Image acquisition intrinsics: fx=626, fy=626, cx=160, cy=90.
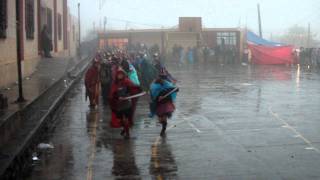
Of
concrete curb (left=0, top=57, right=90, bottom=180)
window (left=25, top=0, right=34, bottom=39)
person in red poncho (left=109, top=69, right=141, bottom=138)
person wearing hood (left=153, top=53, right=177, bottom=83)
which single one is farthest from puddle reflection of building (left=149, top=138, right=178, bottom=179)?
window (left=25, top=0, right=34, bottom=39)

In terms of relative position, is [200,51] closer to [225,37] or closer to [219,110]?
[225,37]

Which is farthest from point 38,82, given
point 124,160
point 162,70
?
point 124,160

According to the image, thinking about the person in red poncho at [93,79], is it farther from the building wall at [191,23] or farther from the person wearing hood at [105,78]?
the building wall at [191,23]

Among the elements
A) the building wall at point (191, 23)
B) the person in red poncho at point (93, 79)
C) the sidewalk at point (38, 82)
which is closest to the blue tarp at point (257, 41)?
the building wall at point (191, 23)

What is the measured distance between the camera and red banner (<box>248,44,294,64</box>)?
45031 mm

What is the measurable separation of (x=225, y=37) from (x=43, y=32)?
2108 centimetres

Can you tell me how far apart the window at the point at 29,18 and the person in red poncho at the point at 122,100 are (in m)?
14.8

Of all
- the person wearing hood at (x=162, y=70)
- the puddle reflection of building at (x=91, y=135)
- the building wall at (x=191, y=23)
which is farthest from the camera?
the building wall at (x=191, y=23)

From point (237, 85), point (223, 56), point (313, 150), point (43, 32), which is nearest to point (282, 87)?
point (237, 85)

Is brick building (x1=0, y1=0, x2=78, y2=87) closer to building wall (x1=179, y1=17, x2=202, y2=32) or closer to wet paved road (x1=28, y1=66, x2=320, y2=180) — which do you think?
wet paved road (x1=28, y1=66, x2=320, y2=180)

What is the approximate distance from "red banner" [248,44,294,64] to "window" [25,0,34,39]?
73.5ft

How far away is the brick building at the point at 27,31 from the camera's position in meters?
19.2

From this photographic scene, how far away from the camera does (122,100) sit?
38.8ft

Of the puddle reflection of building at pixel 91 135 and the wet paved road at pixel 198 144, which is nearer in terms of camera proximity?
the wet paved road at pixel 198 144
